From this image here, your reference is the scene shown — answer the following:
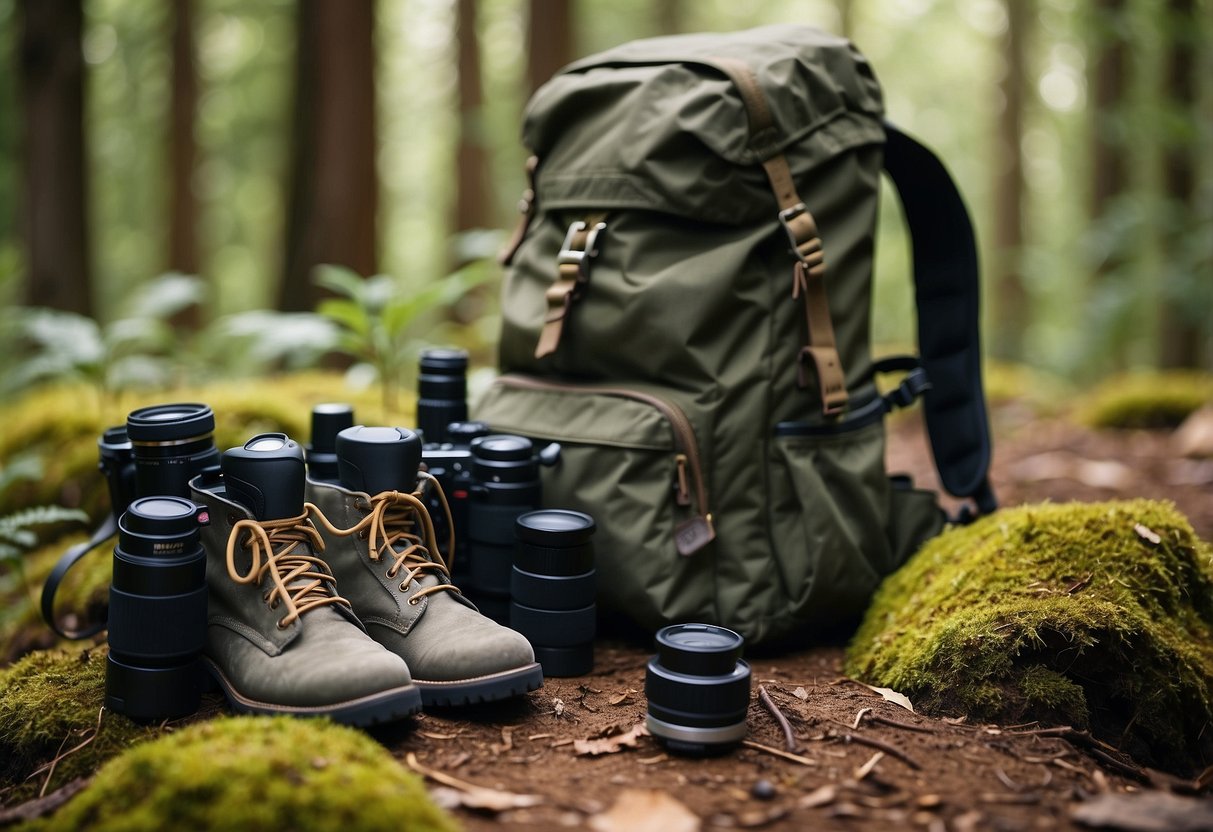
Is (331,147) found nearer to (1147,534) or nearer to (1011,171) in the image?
(1147,534)

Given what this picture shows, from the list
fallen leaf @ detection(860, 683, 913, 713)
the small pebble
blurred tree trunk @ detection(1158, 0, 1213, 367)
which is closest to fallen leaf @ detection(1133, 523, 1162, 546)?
fallen leaf @ detection(860, 683, 913, 713)

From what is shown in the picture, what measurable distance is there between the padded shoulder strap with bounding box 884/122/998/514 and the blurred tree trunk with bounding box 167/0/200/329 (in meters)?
10.5

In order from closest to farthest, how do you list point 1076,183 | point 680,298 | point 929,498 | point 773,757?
point 773,757, point 680,298, point 929,498, point 1076,183

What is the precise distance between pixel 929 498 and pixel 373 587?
6.30ft

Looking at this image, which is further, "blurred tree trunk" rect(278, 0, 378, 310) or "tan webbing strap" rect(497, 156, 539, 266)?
"blurred tree trunk" rect(278, 0, 378, 310)

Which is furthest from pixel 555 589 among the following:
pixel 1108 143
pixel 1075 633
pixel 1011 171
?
pixel 1011 171

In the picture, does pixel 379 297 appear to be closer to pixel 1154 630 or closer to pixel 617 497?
pixel 617 497

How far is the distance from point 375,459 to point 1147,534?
212 cm

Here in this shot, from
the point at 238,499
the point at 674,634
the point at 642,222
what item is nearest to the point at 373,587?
the point at 238,499

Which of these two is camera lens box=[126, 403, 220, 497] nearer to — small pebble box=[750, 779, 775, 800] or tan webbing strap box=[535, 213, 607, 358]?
tan webbing strap box=[535, 213, 607, 358]

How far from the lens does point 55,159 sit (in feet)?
22.2

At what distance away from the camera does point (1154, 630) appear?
2.44 m

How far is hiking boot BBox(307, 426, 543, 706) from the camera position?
2160 millimetres

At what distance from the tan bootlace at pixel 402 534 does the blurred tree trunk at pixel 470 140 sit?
327 inches
